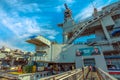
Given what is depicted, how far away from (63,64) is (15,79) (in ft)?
55.2

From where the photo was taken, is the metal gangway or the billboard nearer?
the metal gangway

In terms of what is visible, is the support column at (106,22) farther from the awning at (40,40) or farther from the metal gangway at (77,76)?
the metal gangway at (77,76)

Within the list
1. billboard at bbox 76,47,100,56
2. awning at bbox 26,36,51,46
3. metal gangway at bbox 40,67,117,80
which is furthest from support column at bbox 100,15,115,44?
metal gangway at bbox 40,67,117,80

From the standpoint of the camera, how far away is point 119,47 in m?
23.2

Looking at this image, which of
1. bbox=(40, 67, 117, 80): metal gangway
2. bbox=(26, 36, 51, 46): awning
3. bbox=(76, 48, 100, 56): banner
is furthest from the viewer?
bbox=(26, 36, 51, 46): awning

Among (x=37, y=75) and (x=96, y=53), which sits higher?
(x=96, y=53)

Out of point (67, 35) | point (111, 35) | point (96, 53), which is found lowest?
point (96, 53)

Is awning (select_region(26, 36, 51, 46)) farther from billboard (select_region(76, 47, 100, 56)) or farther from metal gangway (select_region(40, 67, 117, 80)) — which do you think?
metal gangway (select_region(40, 67, 117, 80))

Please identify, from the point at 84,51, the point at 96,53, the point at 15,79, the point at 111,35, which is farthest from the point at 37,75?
the point at 111,35

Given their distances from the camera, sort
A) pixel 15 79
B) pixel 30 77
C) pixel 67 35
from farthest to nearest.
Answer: pixel 67 35 < pixel 30 77 < pixel 15 79

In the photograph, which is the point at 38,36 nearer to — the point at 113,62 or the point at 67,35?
the point at 67,35

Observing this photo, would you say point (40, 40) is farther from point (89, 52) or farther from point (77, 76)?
point (77, 76)

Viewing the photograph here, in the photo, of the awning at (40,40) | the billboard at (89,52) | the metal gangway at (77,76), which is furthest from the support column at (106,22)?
the metal gangway at (77,76)

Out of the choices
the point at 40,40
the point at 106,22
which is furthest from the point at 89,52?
the point at 40,40
